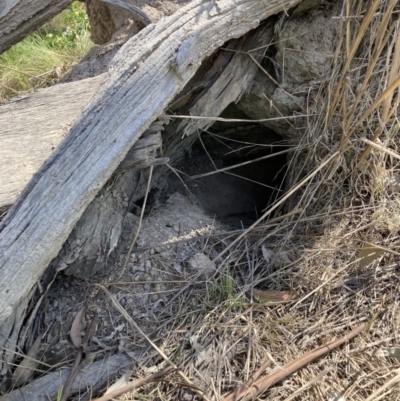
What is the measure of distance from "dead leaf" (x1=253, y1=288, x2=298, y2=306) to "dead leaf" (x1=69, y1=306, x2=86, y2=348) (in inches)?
26.7

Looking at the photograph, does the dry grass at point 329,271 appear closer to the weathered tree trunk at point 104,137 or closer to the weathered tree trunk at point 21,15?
the weathered tree trunk at point 104,137

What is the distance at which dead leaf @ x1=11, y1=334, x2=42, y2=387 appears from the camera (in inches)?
68.0

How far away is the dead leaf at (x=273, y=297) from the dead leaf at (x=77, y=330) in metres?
0.68

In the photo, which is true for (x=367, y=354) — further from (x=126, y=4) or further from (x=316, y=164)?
(x=126, y=4)

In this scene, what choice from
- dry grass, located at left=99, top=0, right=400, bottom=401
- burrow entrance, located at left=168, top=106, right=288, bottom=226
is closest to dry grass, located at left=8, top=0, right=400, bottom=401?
dry grass, located at left=99, top=0, right=400, bottom=401

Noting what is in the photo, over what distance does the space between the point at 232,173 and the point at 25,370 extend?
62.9 inches

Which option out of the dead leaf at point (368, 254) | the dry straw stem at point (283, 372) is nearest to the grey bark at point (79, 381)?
the dry straw stem at point (283, 372)

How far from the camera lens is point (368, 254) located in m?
1.91

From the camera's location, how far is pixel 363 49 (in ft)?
6.95

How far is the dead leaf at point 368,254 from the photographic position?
1.89 m

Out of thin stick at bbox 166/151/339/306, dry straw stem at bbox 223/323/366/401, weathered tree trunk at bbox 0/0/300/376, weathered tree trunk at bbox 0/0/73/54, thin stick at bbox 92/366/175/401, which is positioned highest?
weathered tree trunk at bbox 0/0/73/54

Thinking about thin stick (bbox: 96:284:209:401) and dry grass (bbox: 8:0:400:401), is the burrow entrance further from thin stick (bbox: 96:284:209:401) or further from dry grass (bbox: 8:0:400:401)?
thin stick (bbox: 96:284:209:401)

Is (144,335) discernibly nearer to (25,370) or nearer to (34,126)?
(25,370)

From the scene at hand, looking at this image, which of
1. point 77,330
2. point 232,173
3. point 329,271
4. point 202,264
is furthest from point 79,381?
point 232,173
